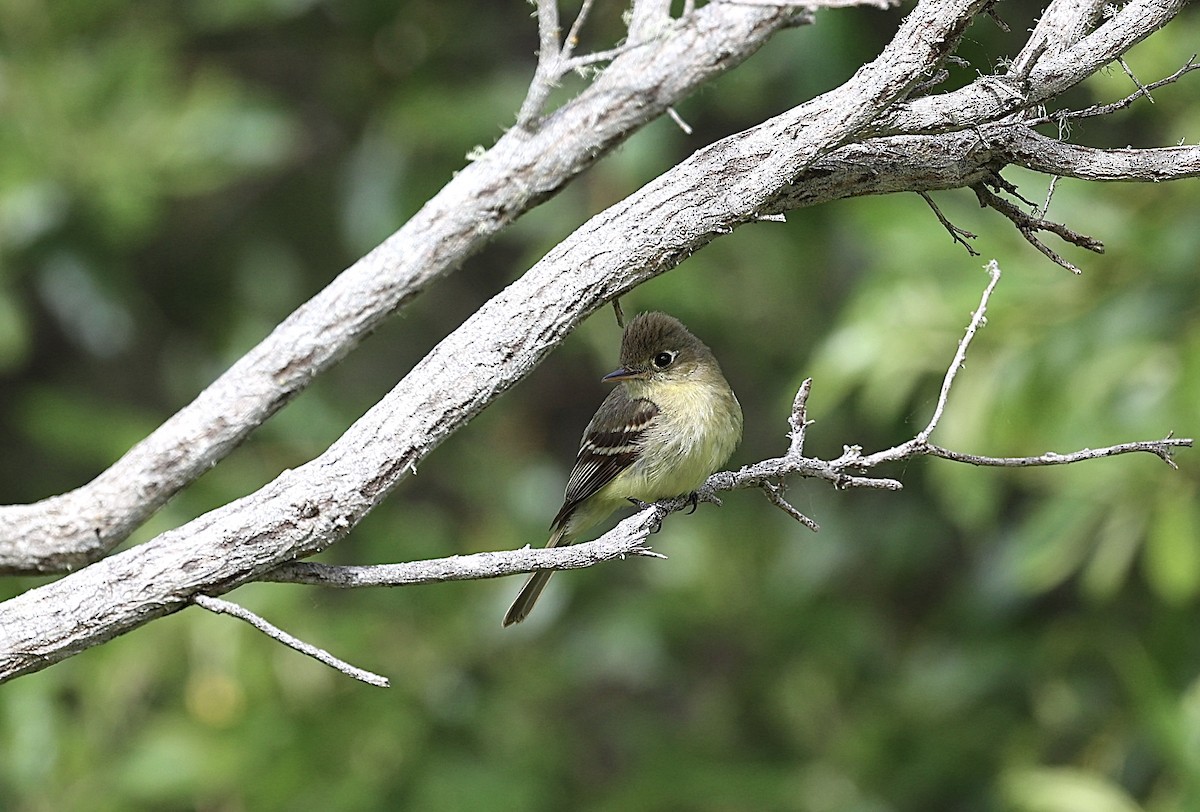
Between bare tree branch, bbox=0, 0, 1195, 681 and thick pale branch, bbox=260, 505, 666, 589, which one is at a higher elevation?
bare tree branch, bbox=0, 0, 1195, 681

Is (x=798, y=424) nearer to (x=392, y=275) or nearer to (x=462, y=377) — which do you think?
(x=462, y=377)

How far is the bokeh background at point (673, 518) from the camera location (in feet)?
15.0

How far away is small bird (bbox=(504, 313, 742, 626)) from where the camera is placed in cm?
378

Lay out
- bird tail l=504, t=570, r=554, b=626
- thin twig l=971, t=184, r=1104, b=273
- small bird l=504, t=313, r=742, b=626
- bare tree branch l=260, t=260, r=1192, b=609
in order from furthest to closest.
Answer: bird tail l=504, t=570, r=554, b=626, small bird l=504, t=313, r=742, b=626, thin twig l=971, t=184, r=1104, b=273, bare tree branch l=260, t=260, r=1192, b=609

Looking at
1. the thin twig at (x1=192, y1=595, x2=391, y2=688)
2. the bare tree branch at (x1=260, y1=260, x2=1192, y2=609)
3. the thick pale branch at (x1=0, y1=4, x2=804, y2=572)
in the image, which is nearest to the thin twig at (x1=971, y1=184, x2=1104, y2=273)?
the bare tree branch at (x1=260, y1=260, x2=1192, y2=609)

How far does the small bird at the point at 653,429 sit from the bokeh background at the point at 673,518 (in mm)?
885

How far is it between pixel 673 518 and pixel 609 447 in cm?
298

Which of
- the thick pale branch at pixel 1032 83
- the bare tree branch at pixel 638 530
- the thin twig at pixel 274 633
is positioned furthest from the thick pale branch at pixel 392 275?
the thick pale branch at pixel 1032 83

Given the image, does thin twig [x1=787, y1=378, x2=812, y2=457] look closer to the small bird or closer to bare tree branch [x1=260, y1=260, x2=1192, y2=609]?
bare tree branch [x1=260, y1=260, x2=1192, y2=609]

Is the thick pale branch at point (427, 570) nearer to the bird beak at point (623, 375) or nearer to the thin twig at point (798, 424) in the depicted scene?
the thin twig at point (798, 424)

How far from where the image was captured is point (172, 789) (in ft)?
17.6

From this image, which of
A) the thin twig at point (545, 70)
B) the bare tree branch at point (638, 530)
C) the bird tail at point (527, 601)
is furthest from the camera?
the bird tail at point (527, 601)

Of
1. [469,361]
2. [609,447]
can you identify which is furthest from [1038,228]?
[609,447]

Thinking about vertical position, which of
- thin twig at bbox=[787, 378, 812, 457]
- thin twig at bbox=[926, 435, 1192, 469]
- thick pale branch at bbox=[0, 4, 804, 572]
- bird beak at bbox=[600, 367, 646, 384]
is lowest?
bird beak at bbox=[600, 367, 646, 384]
